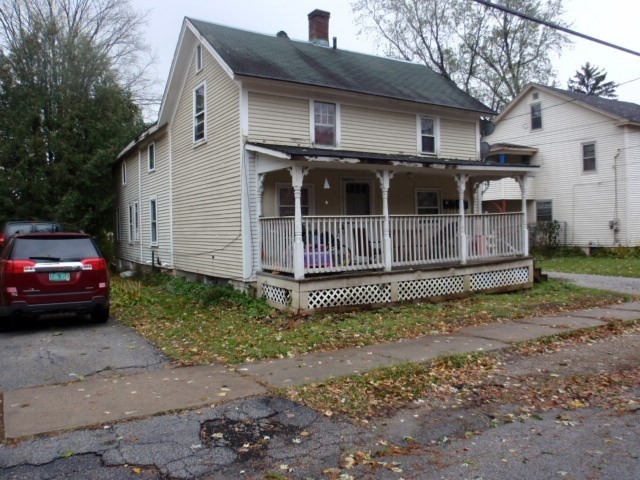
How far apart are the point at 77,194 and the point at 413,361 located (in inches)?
741

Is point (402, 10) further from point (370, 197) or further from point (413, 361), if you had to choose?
point (413, 361)

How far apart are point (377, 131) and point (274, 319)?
262 inches

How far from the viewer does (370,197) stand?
14.8 metres

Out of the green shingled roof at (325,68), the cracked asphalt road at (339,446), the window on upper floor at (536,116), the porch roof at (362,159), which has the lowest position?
the cracked asphalt road at (339,446)

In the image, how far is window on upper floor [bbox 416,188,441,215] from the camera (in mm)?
15711

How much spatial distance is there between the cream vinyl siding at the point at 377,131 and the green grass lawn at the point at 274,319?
474 cm

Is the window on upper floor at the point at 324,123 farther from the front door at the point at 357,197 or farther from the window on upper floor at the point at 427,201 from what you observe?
the window on upper floor at the point at 427,201

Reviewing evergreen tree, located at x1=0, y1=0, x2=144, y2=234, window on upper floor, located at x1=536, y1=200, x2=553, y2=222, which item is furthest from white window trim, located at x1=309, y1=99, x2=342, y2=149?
window on upper floor, located at x1=536, y1=200, x2=553, y2=222

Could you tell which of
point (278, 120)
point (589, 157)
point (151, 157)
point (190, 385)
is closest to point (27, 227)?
point (151, 157)

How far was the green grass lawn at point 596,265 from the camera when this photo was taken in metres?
18.0

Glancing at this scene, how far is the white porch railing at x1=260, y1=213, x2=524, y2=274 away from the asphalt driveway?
3644 mm

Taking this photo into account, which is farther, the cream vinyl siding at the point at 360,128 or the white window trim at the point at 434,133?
the white window trim at the point at 434,133

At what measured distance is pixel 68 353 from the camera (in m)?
7.54

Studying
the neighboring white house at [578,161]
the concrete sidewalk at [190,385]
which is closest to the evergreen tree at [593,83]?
the neighboring white house at [578,161]
